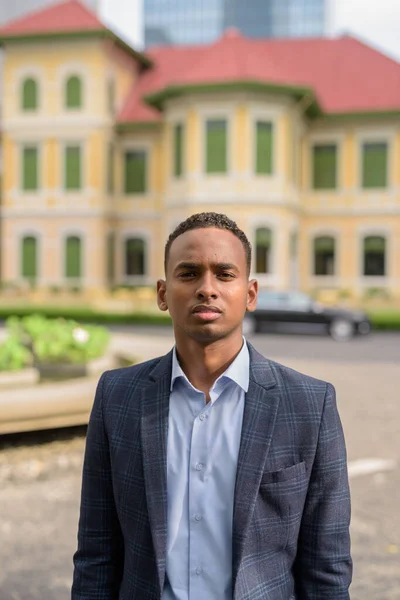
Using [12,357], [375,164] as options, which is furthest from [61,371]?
[375,164]

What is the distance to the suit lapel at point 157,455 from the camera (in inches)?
81.5

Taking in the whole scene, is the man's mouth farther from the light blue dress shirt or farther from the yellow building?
the yellow building

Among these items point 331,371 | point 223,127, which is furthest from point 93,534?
point 223,127

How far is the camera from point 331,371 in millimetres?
13828

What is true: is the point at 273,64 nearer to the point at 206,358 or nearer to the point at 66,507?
the point at 66,507

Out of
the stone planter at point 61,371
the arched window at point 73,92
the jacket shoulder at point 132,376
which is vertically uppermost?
the arched window at point 73,92

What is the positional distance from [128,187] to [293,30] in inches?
4029

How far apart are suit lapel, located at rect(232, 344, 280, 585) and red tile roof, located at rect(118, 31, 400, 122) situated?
25375 millimetres

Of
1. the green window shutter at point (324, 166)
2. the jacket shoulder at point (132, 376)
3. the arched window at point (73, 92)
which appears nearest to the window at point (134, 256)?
the arched window at point (73, 92)

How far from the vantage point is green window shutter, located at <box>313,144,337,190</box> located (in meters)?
29.9

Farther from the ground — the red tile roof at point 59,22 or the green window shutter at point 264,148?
the red tile roof at point 59,22

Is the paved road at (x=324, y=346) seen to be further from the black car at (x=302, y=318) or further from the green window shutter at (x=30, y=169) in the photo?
the green window shutter at (x=30, y=169)

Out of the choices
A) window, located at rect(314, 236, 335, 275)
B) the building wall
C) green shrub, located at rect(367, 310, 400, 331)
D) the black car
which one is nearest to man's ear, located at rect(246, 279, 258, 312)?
the black car

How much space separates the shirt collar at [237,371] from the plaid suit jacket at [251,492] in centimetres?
3
